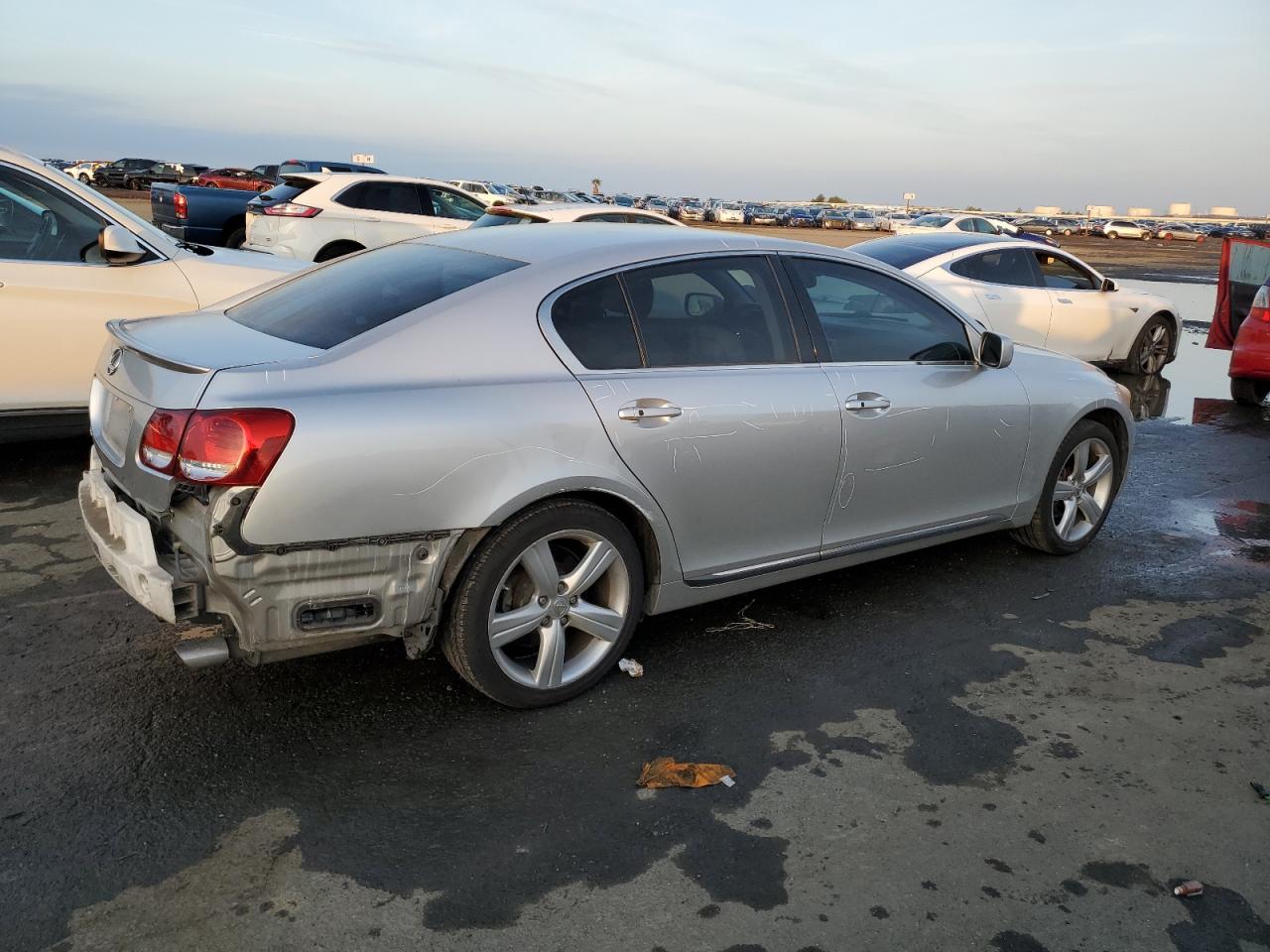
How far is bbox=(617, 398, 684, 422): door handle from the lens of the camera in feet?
12.3

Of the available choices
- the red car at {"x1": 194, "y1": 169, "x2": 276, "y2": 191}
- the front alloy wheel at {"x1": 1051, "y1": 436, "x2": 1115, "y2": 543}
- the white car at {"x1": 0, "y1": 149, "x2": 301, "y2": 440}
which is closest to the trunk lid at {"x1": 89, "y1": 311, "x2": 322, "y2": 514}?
the white car at {"x1": 0, "y1": 149, "x2": 301, "y2": 440}

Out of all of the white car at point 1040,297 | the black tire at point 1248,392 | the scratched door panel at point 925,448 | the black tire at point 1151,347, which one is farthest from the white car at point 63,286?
the black tire at point 1151,347

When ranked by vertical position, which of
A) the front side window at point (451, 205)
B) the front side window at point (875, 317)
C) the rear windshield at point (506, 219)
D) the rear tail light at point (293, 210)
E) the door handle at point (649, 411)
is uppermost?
the front side window at point (451, 205)

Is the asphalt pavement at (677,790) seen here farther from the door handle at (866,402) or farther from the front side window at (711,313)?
the front side window at (711,313)

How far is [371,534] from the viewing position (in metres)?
3.24

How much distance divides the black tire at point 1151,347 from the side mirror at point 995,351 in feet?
26.6

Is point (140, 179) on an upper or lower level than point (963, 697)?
upper

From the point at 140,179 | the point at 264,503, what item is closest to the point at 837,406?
the point at 264,503

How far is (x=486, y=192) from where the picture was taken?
29438mm

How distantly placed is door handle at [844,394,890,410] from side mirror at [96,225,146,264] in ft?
13.6

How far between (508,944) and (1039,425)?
145 inches

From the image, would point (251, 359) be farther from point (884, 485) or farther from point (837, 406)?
point (884, 485)

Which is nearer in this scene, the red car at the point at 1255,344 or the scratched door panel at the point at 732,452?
the scratched door panel at the point at 732,452

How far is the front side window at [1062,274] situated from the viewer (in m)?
11.4
